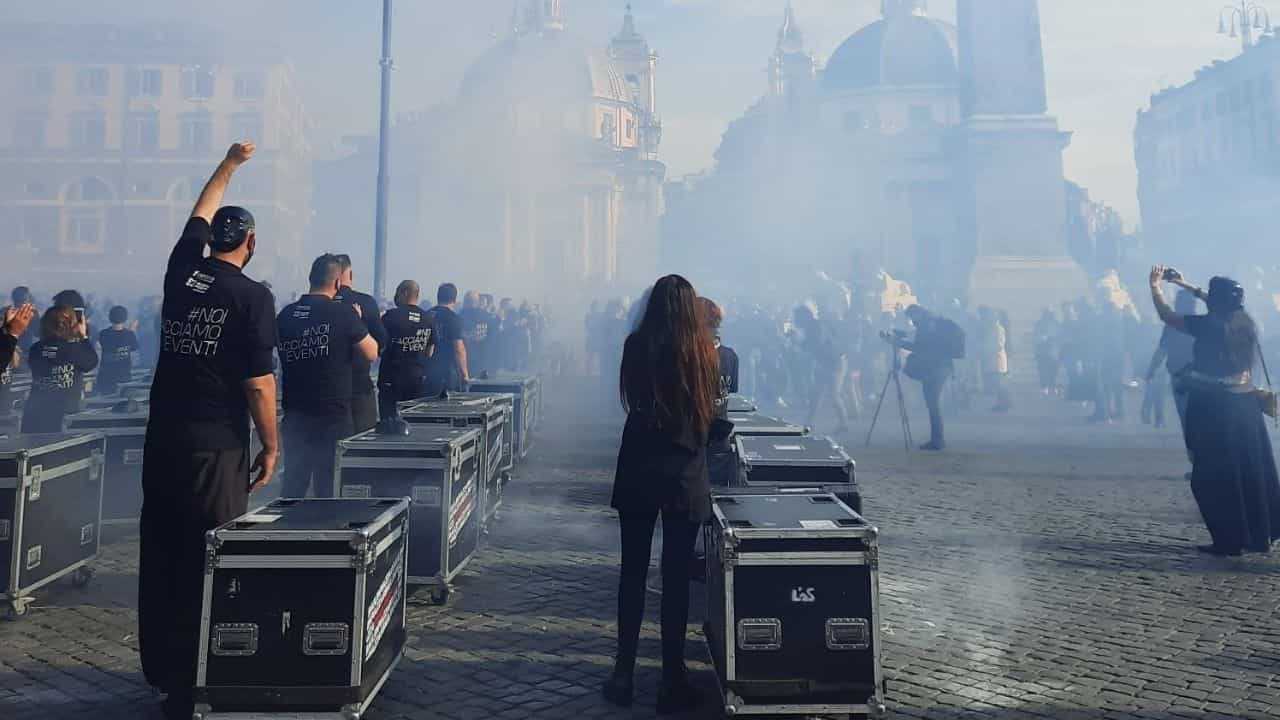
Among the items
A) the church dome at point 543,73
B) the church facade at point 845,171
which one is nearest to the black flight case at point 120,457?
the church facade at point 845,171

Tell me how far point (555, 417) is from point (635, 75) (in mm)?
77407

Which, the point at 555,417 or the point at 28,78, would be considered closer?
the point at 555,417

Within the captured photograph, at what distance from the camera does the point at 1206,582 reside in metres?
6.35

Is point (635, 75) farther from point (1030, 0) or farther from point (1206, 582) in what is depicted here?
point (1206, 582)

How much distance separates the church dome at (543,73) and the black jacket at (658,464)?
76.9 metres

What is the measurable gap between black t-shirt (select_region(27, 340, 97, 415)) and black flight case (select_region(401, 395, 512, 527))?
9.61 ft

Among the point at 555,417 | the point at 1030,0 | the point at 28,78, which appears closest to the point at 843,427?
the point at 555,417

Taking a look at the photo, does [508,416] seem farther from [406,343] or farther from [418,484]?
[418,484]

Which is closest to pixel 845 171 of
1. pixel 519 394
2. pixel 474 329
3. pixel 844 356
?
pixel 844 356

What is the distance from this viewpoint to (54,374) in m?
8.24

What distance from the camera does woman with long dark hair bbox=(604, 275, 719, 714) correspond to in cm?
421

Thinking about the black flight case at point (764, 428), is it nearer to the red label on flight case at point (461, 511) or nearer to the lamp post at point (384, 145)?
the red label on flight case at point (461, 511)

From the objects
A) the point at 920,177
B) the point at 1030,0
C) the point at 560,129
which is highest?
the point at 560,129

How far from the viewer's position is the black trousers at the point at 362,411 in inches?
259
